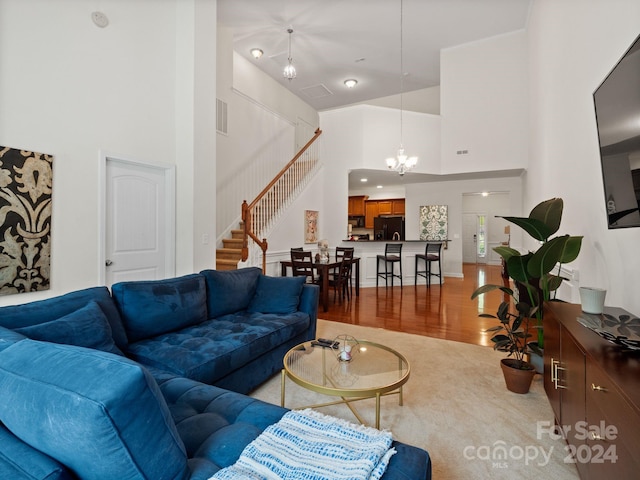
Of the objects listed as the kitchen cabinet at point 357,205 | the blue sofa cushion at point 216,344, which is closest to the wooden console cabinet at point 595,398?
the blue sofa cushion at point 216,344

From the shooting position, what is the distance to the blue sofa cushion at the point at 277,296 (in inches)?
128

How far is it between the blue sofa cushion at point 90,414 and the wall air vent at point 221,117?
598cm

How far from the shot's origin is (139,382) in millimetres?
840

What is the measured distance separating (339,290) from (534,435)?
424 centimetres

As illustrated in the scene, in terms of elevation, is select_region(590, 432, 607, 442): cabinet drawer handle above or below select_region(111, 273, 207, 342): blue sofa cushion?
below

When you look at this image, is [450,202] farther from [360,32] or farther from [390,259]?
[360,32]

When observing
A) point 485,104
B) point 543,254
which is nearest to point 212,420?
point 543,254

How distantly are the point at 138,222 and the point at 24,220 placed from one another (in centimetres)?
115

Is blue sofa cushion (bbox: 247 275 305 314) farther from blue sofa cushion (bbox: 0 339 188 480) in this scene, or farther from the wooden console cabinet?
blue sofa cushion (bbox: 0 339 188 480)

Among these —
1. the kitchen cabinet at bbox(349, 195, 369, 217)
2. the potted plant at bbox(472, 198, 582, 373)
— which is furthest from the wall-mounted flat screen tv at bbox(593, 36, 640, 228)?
the kitchen cabinet at bbox(349, 195, 369, 217)

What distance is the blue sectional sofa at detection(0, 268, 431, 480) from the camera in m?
0.80

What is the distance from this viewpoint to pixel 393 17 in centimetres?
597

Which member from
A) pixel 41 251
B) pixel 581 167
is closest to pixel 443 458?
pixel 581 167

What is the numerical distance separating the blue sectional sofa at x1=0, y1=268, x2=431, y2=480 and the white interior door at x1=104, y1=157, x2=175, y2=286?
1.44 meters
